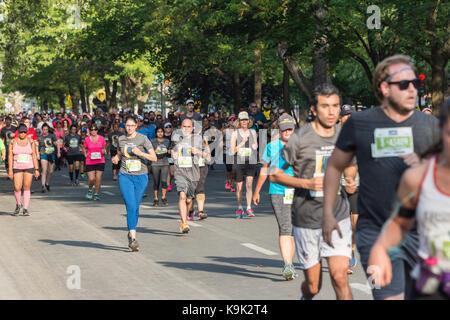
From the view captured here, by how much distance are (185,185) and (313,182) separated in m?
6.75

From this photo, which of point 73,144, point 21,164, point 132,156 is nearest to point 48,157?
point 73,144

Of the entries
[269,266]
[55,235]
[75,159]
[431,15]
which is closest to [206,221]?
[55,235]

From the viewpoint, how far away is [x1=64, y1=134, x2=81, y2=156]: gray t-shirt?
2238 centimetres

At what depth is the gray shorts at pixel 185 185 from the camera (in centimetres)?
1275

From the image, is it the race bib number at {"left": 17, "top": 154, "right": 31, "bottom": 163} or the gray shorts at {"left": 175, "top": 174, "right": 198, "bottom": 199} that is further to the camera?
the race bib number at {"left": 17, "top": 154, "right": 31, "bottom": 163}

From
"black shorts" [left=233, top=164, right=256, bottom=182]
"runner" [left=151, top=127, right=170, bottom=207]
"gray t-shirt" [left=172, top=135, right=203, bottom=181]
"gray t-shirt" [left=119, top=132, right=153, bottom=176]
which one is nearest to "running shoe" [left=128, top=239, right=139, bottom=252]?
"gray t-shirt" [left=119, top=132, right=153, bottom=176]

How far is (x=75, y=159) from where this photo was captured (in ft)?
73.1

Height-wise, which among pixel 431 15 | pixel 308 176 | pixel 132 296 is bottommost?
pixel 132 296

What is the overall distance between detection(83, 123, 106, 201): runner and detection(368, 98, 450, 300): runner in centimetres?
1477

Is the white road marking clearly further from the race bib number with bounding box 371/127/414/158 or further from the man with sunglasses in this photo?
the race bib number with bounding box 371/127/414/158

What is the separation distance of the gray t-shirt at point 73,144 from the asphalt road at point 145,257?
18.8ft

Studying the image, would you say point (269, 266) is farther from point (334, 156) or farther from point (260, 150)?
point (260, 150)

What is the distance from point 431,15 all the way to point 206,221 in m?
7.24

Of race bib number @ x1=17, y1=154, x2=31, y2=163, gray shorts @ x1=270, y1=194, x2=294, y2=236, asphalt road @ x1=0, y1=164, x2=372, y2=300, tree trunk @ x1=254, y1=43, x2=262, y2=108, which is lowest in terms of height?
asphalt road @ x1=0, y1=164, x2=372, y2=300
